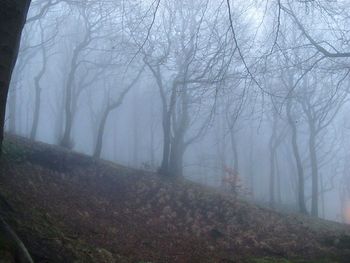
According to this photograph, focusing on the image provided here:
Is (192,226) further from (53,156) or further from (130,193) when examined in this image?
(53,156)

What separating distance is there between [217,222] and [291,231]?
258 centimetres

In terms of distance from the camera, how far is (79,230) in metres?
10.1

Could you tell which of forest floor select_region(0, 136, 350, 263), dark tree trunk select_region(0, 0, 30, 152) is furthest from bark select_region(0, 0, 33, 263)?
forest floor select_region(0, 136, 350, 263)

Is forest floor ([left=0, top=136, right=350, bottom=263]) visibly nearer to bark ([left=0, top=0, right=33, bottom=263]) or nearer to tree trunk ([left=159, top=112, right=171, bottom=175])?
tree trunk ([left=159, top=112, right=171, bottom=175])

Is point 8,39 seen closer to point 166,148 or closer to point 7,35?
point 7,35

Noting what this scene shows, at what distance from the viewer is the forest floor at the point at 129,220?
8289 mm

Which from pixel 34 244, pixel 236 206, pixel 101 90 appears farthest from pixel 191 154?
pixel 34 244

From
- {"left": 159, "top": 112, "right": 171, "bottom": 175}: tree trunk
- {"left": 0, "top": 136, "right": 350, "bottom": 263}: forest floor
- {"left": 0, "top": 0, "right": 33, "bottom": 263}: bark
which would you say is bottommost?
{"left": 0, "top": 136, "right": 350, "bottom": 263}: forest floor

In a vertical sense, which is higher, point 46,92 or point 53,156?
point 46,92

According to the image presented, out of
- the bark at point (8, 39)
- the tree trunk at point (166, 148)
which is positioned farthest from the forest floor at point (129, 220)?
the bark at point (8, 39)

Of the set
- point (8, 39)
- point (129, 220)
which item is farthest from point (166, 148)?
point (8, 39)

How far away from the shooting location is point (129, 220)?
538 inches

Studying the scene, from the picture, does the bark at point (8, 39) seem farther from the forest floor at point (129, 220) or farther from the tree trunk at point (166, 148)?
the tree trunk at point (166, 148)

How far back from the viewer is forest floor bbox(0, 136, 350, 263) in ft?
27.2
